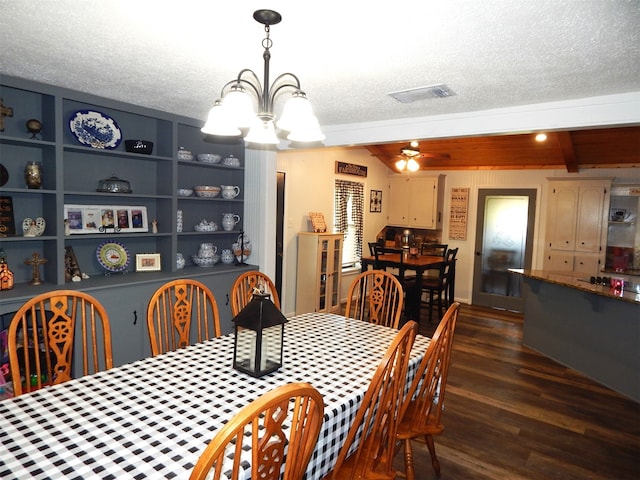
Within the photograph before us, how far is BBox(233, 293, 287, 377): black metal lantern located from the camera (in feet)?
5.61

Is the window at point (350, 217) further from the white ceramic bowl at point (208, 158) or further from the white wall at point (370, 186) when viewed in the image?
the white ceramic bowl at point (208, 158)

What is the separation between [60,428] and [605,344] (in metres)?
4.14

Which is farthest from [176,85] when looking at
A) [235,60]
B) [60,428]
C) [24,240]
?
[60,428]

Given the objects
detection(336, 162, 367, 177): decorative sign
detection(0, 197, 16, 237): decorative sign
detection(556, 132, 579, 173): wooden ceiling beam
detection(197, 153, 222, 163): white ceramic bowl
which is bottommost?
detection(0, 197, 16, 237): decorative sign

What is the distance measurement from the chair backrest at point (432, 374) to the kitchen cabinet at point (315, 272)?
3207 mm

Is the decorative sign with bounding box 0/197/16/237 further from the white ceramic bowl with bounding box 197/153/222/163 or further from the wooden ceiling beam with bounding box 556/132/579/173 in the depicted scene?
the wooden ceiling beam with bounding box 556/132/579/173

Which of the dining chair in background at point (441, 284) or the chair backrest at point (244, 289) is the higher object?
the chair backrest at point (244, 289)

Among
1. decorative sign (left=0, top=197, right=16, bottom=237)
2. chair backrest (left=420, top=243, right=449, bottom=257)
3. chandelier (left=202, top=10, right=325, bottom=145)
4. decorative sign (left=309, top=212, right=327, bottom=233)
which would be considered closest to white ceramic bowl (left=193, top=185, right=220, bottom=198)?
decorative sign (left=0, top=197, right=16, bottom=237)

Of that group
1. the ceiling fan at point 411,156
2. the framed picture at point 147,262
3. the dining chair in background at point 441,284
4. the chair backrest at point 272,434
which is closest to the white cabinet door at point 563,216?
the dining chair in background at point 441,284

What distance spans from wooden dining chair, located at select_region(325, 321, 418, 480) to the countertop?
2750 millimetres

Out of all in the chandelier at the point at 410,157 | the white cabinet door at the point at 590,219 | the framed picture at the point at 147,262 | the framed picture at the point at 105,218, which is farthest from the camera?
the white cabinet door at the point at 590,219

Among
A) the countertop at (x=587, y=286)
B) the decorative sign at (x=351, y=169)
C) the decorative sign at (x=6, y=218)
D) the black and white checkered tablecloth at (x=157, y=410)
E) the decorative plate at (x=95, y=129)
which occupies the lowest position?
the black and white checkered tablecloth at (x=157, y=410)

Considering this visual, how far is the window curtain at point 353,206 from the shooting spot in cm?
619

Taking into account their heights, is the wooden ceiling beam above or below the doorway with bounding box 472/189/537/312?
above
